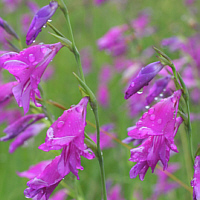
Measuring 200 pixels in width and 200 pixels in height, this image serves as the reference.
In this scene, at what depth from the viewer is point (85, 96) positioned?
39.3 inches

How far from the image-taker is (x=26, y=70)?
3.22 ft

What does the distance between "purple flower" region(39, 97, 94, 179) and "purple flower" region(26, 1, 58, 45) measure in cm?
26

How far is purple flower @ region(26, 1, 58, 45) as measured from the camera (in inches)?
40.0

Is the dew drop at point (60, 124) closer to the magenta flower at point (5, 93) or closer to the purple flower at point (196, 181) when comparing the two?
the purple flower at point (196, 181)

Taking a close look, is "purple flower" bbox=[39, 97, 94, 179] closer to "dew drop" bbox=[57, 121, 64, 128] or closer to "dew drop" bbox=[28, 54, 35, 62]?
"dew drop" bbox=[57, 121, 64, 128]

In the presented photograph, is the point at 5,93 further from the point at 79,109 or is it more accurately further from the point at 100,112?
the point at 100,112

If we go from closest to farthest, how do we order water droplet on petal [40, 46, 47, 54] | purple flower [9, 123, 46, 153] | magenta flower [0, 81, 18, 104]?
1. water droplet on petal [40, 46, 47, 54]
2. magenta flower [0, 81, 18, 104]
3. purple flower [9, 123, 46, 153]

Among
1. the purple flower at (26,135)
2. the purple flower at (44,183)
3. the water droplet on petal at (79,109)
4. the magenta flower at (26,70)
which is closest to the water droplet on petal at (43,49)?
the magenta flower at (26,70)

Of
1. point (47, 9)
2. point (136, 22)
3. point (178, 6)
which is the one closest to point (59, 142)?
point (47, 9)

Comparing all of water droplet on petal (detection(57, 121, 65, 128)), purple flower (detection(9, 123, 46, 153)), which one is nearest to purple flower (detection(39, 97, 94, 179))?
water droplet on petal (detection(57, 121, 65, 128))

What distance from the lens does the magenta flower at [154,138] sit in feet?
3.00

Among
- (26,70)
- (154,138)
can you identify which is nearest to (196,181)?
(154,138)

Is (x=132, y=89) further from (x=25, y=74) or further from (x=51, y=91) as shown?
(x=51, y=91)

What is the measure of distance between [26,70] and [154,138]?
389 mm
